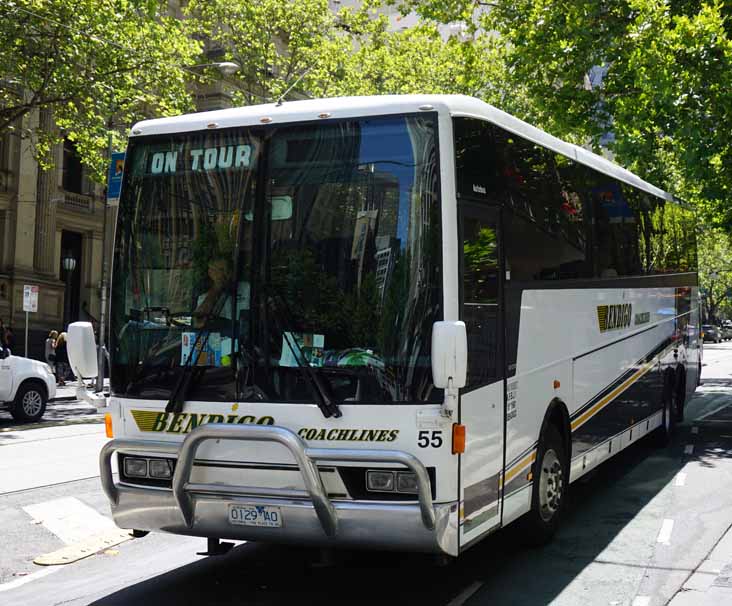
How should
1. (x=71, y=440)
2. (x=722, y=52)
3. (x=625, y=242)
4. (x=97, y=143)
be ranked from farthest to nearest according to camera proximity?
(x=97, y=143)
(x=722, y=52)
(x=71, y=440)
(x=625, y=242)

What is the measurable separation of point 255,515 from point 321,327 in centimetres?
118

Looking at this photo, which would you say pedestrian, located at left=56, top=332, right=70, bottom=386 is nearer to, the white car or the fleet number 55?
the white car

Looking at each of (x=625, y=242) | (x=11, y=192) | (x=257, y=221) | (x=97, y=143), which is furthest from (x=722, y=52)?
(x=11, y=192)

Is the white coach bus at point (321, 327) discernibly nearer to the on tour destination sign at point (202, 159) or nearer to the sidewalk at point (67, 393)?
the on tour destination sign at point (202, 159)

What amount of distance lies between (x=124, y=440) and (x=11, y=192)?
30305mm

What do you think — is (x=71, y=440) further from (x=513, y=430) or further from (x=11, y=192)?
(x=11, y=192)

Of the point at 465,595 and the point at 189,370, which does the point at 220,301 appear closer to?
the point at 189,370

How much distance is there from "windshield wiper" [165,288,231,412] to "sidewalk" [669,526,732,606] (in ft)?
10.8

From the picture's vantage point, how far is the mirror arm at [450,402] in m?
5.20

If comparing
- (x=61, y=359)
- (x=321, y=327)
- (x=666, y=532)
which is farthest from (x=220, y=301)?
(x=61, y=359)

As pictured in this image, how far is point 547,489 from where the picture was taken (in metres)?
7.42

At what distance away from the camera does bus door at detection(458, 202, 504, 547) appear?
5.70 m

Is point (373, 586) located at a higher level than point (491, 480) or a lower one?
lower

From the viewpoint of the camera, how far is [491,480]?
19.9 feet
